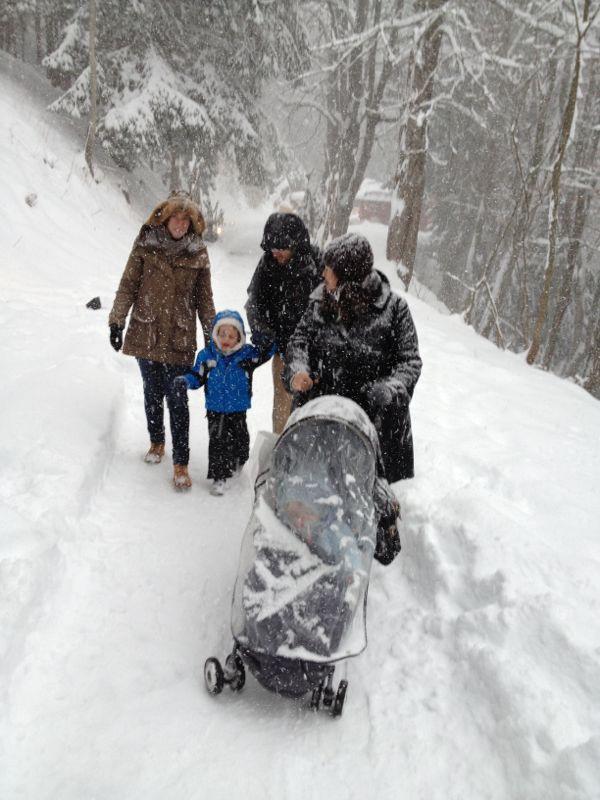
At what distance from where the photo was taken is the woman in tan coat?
13.3ft

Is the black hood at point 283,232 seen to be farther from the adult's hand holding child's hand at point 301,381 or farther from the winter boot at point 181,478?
the winter boot at point 181,478

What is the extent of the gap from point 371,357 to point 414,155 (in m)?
11.1

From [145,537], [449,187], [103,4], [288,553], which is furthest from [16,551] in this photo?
[449,187]

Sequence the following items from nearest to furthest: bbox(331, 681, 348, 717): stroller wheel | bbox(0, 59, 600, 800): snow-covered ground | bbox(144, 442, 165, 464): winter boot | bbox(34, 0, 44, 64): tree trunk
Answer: bbox(0, 59, 600, 800): snow-covered ground < bbox(331, 681, 348, 717): stroller wheel < bbox(144, 442, 165, 464): winter boot < bbox(34, 0, 44, 64): tree trunk

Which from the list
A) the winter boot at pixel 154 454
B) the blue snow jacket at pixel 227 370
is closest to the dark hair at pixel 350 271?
the blue snow jacket at pixel 227 370

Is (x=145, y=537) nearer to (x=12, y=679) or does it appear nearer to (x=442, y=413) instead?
(x=12, y=679)

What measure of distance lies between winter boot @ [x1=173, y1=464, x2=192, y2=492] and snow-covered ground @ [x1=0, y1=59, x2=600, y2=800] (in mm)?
129

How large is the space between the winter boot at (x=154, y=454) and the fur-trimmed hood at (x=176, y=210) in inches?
78.8

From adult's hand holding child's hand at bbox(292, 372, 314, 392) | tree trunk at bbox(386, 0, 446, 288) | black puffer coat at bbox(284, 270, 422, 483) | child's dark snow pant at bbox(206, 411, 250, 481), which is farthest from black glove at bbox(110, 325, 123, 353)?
tree trunk at bbox(386, 0, 446, 288)

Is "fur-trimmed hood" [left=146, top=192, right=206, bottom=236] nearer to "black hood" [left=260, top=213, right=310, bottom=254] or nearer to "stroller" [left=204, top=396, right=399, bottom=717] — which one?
"black hood" [left=260, top=213, right=310, bottom=254]

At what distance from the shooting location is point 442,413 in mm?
5992

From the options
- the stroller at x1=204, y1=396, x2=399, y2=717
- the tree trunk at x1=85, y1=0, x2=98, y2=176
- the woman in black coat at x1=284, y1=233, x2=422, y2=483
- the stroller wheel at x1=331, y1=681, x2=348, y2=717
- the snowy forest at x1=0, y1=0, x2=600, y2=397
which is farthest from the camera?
the tree trunk at x1=85, y1=0, x2=98, y2=176

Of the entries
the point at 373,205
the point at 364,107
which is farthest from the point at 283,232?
the point at 373,205

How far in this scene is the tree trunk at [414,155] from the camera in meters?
11.8
